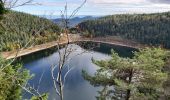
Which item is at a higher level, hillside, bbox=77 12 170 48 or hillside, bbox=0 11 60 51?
hillside, bbox=0 11 60 51

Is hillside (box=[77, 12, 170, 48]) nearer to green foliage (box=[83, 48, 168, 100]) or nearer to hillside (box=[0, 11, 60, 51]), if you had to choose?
green foliage (box=[83, 48, 168, 100])

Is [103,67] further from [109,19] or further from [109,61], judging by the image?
[109,19]

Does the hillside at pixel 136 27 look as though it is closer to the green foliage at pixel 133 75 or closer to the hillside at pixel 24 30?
the green foliage at pixel 133 75

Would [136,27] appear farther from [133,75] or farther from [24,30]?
[24,30]

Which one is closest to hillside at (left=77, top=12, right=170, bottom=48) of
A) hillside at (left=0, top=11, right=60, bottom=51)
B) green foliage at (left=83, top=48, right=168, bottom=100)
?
A: green foliage at (left=83, top=48, right=168, bottom=100)

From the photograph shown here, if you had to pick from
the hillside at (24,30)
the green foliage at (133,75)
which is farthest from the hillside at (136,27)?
the hillside at (24,30)

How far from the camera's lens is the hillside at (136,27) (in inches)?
5389

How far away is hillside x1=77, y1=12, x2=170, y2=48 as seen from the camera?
137 m

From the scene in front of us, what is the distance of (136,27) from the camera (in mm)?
155750

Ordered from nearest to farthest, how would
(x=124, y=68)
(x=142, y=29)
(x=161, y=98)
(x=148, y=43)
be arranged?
(x=124, y=68) < (x=161, y=98) < (x=148, y=43) < (x=142, y=29)

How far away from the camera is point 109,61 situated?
23.8 meters

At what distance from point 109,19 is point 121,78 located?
14764 cm

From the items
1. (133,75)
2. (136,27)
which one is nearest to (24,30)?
(133,75)

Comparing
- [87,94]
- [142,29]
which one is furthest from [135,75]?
[142,29]
